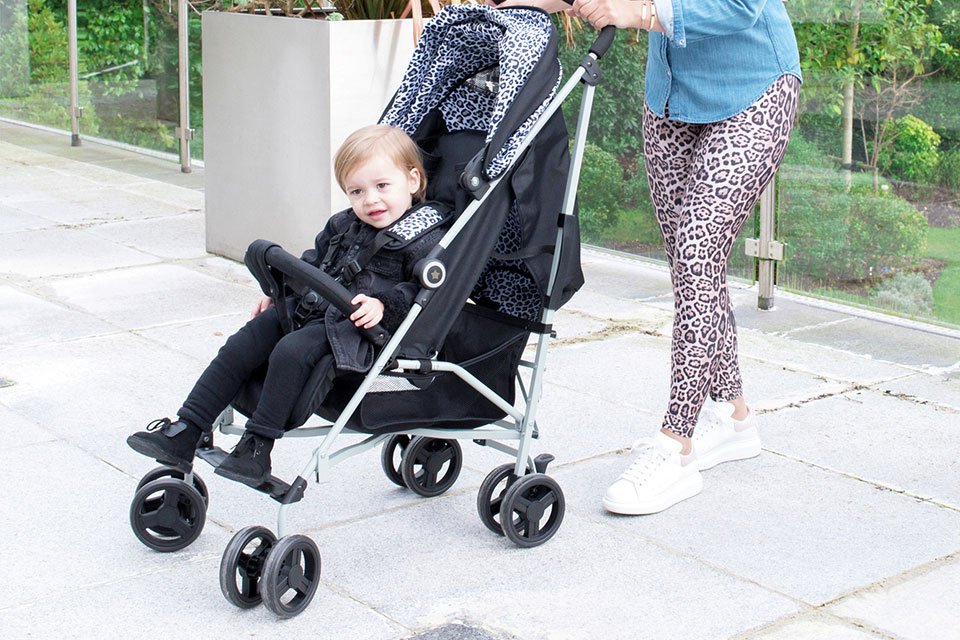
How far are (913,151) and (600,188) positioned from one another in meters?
1.69

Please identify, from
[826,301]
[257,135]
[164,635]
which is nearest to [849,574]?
[164,635]

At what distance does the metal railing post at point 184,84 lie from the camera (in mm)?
8898

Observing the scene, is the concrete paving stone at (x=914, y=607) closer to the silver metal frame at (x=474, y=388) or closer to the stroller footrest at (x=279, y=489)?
the silver metal frame at (x=474, y=388)

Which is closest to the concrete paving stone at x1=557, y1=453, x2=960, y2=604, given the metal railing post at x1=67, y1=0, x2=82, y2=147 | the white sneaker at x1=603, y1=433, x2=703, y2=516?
the white sneaker at x1=603, y1=433, x2=703, y2=516

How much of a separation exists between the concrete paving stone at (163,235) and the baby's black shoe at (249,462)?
3.81 meters

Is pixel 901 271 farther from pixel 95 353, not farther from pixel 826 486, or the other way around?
pixel 95 353

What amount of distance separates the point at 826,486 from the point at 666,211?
924 millimetres

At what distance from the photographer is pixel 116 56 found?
9.66 meters

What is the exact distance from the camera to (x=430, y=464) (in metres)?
3.73

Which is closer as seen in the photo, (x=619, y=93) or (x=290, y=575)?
(x=290, y=575)

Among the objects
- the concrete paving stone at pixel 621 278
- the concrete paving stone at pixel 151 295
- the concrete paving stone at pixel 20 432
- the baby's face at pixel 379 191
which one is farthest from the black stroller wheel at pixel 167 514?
the concrete paving stone at pixel 621 278

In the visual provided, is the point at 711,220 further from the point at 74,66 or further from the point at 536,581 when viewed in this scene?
the point at 74,66

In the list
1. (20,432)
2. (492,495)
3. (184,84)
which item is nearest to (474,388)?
(492,495)

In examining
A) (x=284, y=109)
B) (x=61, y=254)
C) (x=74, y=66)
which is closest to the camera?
(x=284, y=109)
